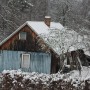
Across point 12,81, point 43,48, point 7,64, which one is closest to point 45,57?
point 43,48

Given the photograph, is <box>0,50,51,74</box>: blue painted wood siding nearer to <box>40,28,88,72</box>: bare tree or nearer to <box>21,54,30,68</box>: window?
<box>21,54,30,68</box>: window

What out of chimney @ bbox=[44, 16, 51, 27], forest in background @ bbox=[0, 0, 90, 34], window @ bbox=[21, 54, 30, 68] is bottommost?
window @ bbox=[21, 54, 30, 68]

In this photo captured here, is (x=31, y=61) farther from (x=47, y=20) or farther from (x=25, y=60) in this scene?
(x=47, y=20)

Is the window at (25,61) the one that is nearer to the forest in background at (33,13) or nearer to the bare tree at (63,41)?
the bare tree at (63,41)

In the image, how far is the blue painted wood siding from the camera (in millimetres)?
28203

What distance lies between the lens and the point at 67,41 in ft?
87.0

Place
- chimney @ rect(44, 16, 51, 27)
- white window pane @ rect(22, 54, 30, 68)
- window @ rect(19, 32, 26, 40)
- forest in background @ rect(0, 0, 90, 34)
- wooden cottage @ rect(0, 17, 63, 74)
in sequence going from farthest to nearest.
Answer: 1. forest in background @ rect(0, 0, 90, 34)
2. chimney @ rect(44, 16, 51, 27)
3. white window pane @ rect(22, 54, 30, 68)
4. window @ rect(19, 32, 26, 40)
5. wooden cottage @ rect(0, 17, 63, 74)

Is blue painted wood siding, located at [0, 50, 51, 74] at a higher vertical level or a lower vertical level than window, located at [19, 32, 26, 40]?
lower

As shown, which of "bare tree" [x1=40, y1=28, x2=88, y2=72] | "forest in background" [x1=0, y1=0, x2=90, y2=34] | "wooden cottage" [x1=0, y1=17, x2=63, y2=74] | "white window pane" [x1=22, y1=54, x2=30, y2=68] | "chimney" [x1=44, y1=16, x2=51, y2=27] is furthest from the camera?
"forest in background" [x1=0, y1=0, x2=90, y2=34]

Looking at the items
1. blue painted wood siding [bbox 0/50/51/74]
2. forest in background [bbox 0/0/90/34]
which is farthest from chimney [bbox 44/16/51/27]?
forest in background [bbox 0/0/90/34]

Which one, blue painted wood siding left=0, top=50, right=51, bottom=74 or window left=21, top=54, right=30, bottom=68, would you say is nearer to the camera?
blue painted wood siding left=0, top=50, right=51, bottom=74

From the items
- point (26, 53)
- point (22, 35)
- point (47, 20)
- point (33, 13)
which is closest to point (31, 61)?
point (26, 53)

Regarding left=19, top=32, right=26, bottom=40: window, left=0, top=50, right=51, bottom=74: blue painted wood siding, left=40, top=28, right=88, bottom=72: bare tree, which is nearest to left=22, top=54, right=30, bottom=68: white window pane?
left=0, top=50, right=51, bottom=74: blue painted wood siding

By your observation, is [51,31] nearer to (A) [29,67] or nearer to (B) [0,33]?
(A) [29,67]
